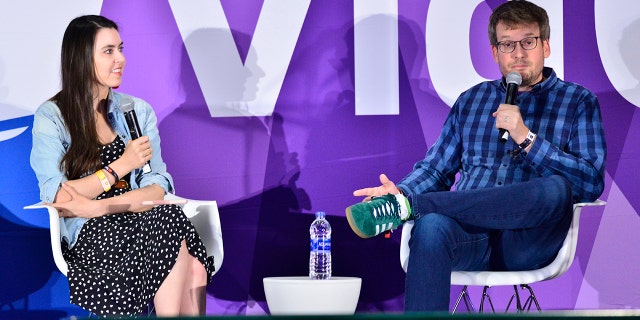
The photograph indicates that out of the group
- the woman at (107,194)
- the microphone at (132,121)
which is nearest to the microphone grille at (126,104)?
the microphone at (132,121)

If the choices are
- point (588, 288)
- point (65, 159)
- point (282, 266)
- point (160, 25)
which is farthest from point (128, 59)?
point (588, 288)

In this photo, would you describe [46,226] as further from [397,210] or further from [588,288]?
[588,288]

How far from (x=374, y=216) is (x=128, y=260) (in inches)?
39.2

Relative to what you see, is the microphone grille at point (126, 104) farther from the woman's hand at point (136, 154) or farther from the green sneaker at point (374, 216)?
the green sneaker at point (374, 216)

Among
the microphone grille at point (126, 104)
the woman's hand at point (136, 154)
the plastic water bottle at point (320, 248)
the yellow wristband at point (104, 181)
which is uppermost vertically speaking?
the microphone grille at point (126, 104)

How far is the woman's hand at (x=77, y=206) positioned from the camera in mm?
3619

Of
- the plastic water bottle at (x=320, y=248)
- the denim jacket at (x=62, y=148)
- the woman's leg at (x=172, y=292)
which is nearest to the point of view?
the woman's leg at (x=172, y=292)

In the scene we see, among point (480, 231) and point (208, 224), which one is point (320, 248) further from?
point (480, 231)

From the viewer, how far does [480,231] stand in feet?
11.2

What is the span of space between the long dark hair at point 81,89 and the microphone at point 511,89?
1581mm

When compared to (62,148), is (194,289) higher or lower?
lower

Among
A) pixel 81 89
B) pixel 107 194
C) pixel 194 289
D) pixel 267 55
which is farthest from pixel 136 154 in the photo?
pixel 267 55

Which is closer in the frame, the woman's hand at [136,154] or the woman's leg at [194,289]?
the woman's leg at [194,289]

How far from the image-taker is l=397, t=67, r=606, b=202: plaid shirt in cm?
346
